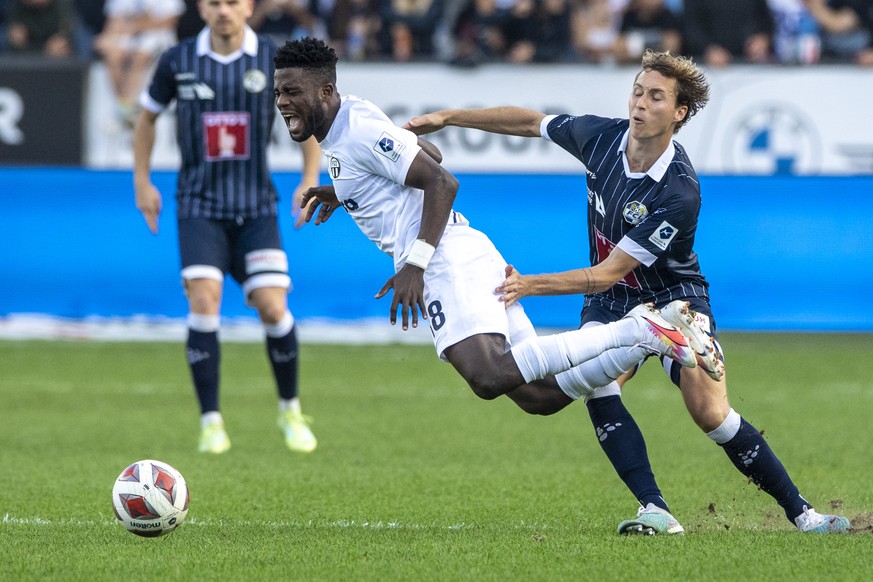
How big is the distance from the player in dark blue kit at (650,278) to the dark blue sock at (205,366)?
2.67 metres

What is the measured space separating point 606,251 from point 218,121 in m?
3.24

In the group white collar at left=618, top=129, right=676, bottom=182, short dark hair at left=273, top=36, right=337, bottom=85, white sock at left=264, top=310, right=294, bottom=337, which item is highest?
short dark hair at left=273, top=36, right=337, bottom=85

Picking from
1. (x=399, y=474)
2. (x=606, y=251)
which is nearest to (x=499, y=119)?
(x=606, y=251)

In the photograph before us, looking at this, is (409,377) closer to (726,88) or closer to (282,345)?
(282,345)

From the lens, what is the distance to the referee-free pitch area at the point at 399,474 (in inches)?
191

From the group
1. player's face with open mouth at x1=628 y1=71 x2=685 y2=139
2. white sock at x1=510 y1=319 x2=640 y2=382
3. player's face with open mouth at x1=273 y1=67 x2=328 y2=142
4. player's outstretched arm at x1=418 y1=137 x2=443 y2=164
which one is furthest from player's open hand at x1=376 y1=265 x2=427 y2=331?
player's face with open mouth at x1=628 y1=71 x2=685 y2=139

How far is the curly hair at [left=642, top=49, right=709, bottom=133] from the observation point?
5.51 m

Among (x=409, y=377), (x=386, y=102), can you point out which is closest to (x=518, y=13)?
(x=386, y=102)

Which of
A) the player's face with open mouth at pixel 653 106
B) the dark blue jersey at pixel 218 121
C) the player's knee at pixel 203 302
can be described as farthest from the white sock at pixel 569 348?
the dark blue jersey at pixel 218 121

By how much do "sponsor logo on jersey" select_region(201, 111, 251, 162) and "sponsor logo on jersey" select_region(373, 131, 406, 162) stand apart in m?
2.88

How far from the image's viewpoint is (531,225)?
13203 millimetres

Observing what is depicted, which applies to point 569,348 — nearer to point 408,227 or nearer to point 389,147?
point 408,227

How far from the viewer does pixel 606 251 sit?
5762mm

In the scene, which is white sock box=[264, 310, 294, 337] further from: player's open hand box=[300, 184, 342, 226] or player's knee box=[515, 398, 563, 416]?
player's knee box=[515, 398, 563, 416]
